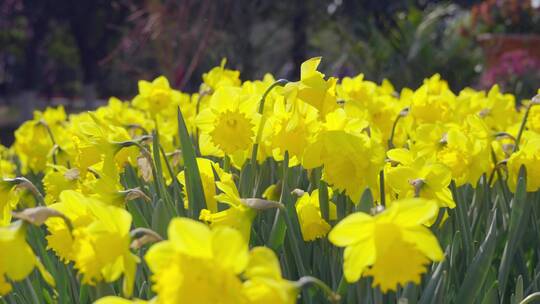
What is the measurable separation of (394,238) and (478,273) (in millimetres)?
464

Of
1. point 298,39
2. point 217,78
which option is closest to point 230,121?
point 217,78

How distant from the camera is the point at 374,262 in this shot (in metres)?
0.98

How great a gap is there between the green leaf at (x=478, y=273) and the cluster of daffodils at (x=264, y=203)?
0.09 m

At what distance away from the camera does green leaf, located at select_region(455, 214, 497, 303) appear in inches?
53.2

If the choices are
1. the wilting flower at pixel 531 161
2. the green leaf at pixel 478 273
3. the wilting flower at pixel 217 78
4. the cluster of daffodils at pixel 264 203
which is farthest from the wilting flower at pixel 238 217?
the wilting flower at pixel 217 78

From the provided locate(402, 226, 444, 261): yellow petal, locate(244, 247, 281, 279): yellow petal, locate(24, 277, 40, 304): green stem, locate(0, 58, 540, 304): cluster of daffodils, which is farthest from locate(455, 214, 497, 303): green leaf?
locate(24, 277, 40, 304): green stem

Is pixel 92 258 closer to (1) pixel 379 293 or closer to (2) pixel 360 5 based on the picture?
(1) pixel 379 293

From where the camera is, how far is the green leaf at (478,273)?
1351mm

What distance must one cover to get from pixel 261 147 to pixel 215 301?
0.88 m

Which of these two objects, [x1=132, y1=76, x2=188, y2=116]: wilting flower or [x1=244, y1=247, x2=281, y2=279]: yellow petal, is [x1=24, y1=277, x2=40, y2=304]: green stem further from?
[x1=132, y1=76, x2=188, y2=116]: wilting flower

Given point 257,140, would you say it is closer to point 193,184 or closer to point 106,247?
point 193,184

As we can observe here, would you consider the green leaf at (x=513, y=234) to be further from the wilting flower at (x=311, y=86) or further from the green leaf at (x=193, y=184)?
the green leaf at (x=193, y=184)

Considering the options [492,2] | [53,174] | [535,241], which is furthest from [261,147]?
[492,2]

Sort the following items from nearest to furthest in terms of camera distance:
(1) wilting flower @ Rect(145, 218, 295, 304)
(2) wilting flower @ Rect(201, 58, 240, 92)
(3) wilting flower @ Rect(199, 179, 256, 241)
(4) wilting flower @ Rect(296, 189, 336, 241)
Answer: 1. (1) wilting flower @ Rect(145, 218, 295, 304)
2. (3) wilting flower @ Rect(199, 179, 256, 241)
3. (4) wilting flower @ Rect(296, 189, 336, 241)
4. (2) wilting flower @ Rect(201, 58, 240, 92)
